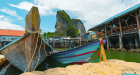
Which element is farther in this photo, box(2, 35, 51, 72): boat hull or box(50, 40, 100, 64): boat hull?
box(50, 40, 100, 64): boat hull

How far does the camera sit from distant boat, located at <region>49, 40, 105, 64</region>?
13.9 ft

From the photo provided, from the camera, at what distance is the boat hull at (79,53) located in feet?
13.9

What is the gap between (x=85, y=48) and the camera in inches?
170

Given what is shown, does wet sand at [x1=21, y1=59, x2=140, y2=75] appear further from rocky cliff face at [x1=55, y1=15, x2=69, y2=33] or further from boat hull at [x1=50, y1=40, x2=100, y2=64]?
rocky cliff face at [x1=55, y1=15, x2=69, y2=33]

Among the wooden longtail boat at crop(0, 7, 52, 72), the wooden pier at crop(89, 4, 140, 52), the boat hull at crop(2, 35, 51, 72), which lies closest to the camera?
the wooden longtail boat at crop(0, 7, 52, 72)

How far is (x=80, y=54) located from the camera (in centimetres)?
449

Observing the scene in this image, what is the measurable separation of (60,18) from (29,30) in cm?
4374

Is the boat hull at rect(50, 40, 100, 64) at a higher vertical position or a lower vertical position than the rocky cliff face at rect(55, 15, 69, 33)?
lower

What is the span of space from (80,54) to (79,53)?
9 cm

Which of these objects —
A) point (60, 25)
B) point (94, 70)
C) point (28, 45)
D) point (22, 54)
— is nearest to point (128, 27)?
point (94, 70)

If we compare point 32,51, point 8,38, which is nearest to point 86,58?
point 32,51

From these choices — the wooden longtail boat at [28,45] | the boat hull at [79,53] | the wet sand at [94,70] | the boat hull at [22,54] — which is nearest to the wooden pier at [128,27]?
the boat hull at [79,53]

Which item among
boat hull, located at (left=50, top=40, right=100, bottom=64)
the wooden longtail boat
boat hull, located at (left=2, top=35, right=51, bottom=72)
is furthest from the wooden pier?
boat hull, located at (left=2, top=35, right=51, bottom=72)

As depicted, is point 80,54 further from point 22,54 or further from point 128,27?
point 128,27
